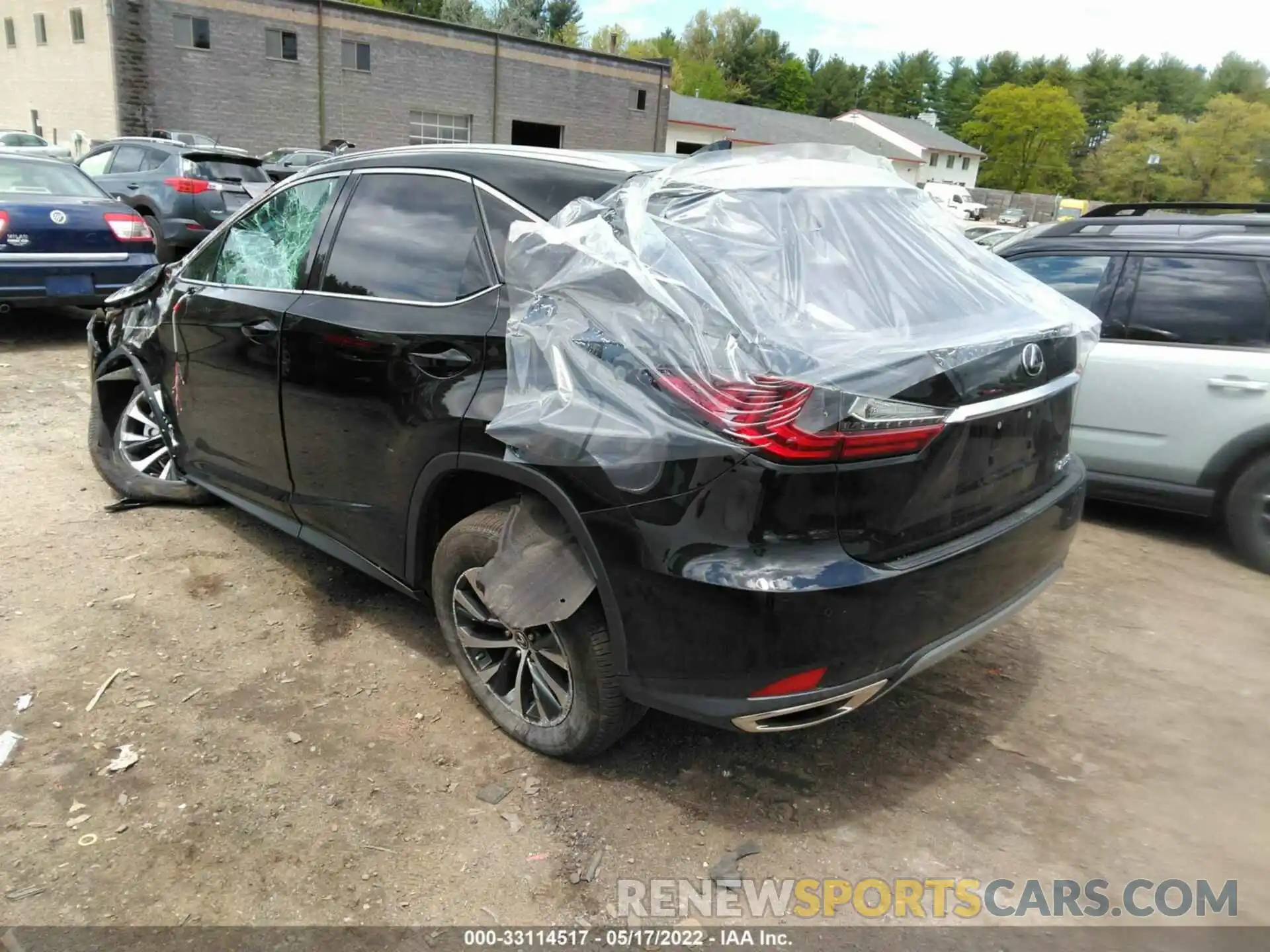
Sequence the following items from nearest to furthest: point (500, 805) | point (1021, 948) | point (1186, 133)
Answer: point (1021, 948) → point (500, 805) → point (1186, 133)

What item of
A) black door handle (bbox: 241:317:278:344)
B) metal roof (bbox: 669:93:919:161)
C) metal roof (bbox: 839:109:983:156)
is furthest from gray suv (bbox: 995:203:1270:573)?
metal roof (bbox: 839:109:983:156)

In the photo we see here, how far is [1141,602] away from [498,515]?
3.24 metres

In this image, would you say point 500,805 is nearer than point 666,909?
No

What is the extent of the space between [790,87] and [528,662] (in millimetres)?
98285

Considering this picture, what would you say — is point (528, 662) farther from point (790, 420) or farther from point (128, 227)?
point (128, 227)

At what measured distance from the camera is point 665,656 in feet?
7.73

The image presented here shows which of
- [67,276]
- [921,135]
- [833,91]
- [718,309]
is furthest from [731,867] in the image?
[833,91]

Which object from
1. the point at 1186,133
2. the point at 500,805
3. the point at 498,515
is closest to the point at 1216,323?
the point at 498,515

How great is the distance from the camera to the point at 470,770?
112 inches

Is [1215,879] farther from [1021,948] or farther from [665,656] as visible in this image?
[665,656]

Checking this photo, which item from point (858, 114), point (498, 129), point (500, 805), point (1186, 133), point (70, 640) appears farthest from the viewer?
point (858, 114)

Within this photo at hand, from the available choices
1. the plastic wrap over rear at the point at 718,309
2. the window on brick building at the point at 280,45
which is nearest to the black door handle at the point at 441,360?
the plastic wrap over rear at the point at 718,309

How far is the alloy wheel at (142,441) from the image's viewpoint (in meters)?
4.92

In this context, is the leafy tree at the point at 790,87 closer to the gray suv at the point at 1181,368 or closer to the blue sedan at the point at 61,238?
the blue sedan at the point at 61,238
